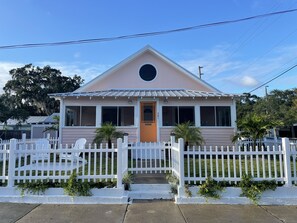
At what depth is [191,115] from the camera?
43.6 feet

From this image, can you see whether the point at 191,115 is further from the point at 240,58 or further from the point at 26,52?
the point at 240,58

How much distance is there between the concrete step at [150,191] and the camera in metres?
5.72

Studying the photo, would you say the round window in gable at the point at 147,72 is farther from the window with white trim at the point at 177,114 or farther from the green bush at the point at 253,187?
the green bush at the point at 253,187

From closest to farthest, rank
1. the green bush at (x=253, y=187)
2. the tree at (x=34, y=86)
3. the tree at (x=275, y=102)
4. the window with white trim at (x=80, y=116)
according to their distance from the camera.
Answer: the green bush at (x=253, y=187), the window with white trim at (x=80, y=116), the tree at (x=34, y=86), the tree at (x=275, y=102)

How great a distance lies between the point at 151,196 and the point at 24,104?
38.4 metres

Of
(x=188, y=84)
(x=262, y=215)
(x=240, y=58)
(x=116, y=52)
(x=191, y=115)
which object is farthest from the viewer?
(x=240, y=58)

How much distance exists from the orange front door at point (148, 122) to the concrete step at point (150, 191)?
723 cm

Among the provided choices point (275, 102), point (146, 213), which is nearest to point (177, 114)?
point (146, 213)

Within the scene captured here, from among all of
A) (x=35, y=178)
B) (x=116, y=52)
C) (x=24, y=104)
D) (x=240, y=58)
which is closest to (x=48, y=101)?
(x=24, y=104)

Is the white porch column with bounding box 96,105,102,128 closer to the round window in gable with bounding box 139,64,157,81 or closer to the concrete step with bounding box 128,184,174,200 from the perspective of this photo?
the round window in gable with bounding box 139,64,157,81

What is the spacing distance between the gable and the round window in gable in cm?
6

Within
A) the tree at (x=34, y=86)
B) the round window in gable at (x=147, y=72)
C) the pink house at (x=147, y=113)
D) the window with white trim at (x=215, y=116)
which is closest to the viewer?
the pink house at (x=147, y=113)

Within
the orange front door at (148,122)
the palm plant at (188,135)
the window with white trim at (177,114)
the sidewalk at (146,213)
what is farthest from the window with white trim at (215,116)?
the sidewalk at (146,213)

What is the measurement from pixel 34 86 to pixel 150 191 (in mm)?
37063
